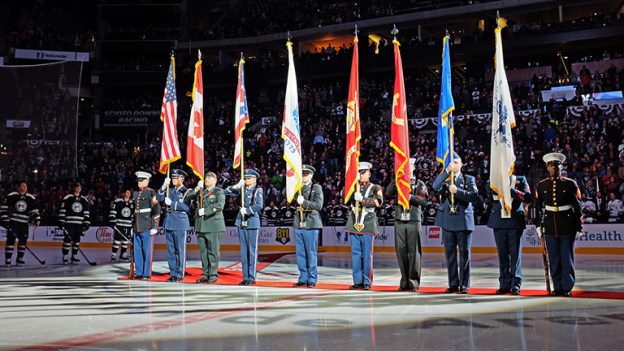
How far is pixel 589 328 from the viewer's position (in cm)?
505

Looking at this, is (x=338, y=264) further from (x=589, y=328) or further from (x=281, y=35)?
(x=281, y=35)

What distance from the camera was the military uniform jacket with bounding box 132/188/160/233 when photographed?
1015 cm

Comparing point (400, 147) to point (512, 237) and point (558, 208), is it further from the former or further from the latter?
point (558, 208)

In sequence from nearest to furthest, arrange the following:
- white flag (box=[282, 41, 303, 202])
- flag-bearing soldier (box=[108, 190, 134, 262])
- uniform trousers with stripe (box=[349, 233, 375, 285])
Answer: uniform trousers with stripe (box=[349, 233, 375, 285]) → white flag (box=[282, 41, 303, 202]) → flag-bearing soldier (box=[108, 190, 134, 262])

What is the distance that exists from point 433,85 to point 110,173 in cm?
1791

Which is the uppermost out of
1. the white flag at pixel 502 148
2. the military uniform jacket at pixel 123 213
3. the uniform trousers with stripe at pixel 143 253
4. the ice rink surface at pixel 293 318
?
the white flag at pixel 502 148

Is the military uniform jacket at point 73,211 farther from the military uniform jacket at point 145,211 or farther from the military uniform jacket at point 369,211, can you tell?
the military uniform jacket at point 369,211

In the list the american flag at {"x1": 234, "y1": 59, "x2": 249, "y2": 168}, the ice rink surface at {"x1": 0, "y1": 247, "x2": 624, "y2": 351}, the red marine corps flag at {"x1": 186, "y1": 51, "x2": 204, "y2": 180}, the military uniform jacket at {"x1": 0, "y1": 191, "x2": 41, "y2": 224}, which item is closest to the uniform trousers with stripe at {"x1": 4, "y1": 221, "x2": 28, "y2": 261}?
the military uniform jacket at {"x1": 0, "y1": 191, "x2": 41, "y2": 224}

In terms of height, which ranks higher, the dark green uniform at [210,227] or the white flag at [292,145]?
the white flag at [292,145]

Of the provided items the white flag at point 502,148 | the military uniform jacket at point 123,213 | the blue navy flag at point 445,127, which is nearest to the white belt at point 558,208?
the white flag at point 502,148

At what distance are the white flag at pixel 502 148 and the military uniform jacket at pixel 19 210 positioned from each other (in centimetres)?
1158

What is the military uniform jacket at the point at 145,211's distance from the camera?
33.3 ft

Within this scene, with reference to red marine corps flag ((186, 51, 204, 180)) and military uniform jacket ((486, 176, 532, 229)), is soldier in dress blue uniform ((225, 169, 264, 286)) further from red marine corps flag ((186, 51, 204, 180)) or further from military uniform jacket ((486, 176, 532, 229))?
military uniform jacket ((486, 176, 532, 229))

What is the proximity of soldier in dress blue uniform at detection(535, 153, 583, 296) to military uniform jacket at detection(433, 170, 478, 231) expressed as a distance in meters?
0.94
